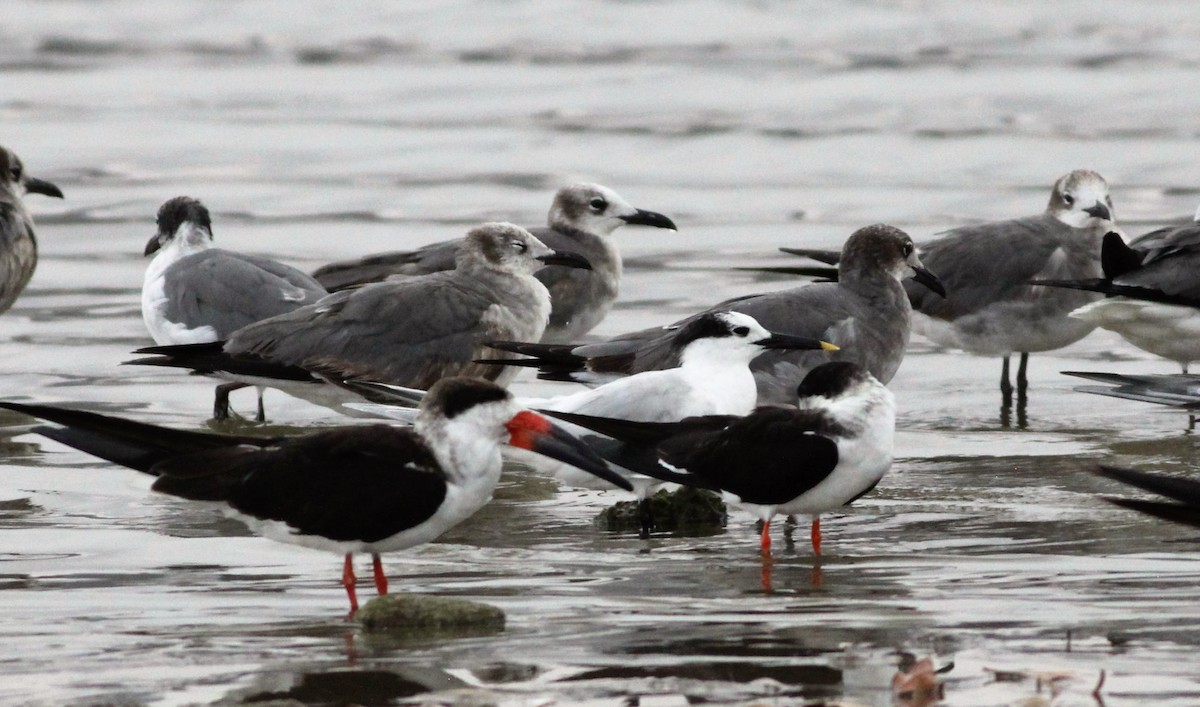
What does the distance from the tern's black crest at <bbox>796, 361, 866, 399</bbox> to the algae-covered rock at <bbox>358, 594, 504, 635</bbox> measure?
1.92 m

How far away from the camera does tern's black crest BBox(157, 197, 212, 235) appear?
11758mm

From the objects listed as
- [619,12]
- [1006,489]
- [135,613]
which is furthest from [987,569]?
[619,12]

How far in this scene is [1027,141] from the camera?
1944cm

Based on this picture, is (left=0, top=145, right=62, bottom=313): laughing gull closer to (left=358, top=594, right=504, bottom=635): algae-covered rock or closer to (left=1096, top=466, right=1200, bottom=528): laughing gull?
(left=358, top=594, right=504, bottom=635): algae-covered rock

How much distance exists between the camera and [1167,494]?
616 centimetres

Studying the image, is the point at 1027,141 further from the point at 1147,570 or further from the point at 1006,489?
the point at 1147,570

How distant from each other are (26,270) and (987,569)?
705 centimetres

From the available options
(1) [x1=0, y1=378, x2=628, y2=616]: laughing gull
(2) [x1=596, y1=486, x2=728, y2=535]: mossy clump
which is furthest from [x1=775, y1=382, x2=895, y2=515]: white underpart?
(1) [x1=0, y1=378, x2=628, y2=616]: laughing gull

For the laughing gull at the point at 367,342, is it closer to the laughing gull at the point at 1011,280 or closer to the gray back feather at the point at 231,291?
the gray back feather at the point at 231,291

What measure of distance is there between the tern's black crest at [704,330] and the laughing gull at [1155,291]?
2.78 metres

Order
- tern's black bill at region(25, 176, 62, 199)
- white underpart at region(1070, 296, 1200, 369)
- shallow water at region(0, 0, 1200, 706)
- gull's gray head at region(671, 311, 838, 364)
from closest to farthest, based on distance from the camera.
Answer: shallow water at region(0, 0, 1200, 706) < gull's gray head at region(671, 311, 838, 364) < white underpart at region(1070, 296, 1200, 369) < tern's black bill at region(25, 176, 62, 199)

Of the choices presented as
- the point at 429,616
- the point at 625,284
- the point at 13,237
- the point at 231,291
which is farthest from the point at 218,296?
the point at 429,616

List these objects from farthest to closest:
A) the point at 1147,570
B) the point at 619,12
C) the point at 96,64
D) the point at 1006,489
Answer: the point at 619,12 < the point at 96,64 < the point at 1006,489 < the point at 1147,570

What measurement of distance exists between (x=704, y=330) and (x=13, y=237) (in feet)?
17.4
